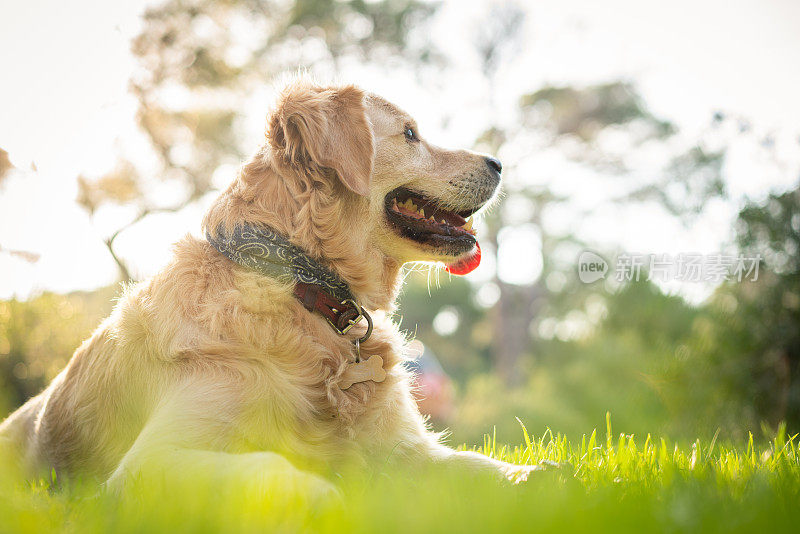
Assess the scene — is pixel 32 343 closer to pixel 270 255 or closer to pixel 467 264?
pixel 270 255

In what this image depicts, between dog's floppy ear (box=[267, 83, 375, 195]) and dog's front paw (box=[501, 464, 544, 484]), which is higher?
dog's floppy ear (box=[267, 83, 375, 195])

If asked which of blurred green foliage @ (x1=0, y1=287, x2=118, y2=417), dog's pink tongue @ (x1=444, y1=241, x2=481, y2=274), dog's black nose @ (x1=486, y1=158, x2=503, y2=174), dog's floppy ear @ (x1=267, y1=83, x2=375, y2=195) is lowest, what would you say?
blurred green foliage @ (x1=0, y1=287, x2=118, y2=417)

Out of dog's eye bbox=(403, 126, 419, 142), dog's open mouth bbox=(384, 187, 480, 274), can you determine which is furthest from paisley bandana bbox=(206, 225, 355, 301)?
dog's eye bbox=(403, 126, 419, 142)

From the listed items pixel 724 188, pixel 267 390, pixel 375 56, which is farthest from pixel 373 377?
pixel 375 56

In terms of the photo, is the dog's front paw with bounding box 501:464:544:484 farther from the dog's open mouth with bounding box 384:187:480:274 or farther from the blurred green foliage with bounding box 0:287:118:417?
the blurred green foliage with bounding box 0:287:118:417

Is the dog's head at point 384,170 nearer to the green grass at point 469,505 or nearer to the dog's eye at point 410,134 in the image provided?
the dog's eye at point 410,134

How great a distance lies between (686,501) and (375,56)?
1602 cm

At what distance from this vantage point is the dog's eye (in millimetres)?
3309

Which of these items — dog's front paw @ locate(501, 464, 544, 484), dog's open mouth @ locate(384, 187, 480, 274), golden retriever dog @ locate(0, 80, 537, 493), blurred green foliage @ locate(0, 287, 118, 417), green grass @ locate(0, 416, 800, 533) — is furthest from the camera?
blurred green foliage @ locate(0, 287, 118, 417)

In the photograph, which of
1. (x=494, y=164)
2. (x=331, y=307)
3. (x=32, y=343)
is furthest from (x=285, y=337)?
(x=32, y=343)

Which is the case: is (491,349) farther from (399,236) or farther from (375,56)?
(399,236)

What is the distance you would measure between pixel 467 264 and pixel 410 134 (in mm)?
755

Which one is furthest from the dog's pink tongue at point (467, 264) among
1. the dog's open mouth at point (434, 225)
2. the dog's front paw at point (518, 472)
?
the dog's front paw at point (518, 472)

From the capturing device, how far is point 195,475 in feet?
6.24
